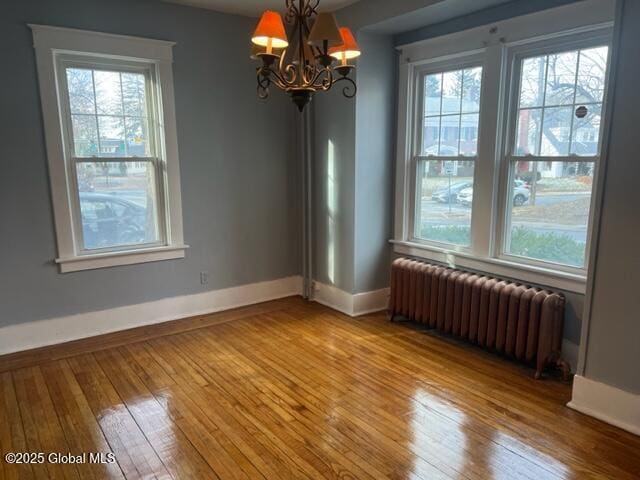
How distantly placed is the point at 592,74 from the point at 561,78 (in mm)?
195

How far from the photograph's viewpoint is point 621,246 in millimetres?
2480

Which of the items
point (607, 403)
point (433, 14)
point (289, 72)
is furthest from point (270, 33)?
point (607, 403)

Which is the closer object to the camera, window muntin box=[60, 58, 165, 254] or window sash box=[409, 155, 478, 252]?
window muntin box=[60, 58, 165, 254]

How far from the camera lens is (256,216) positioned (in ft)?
15.3

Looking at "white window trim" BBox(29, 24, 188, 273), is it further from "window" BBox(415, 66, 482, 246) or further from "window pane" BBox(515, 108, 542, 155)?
"window pane" BBox(515, 108, 542, 155)

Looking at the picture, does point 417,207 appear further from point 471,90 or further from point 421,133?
point 471,90

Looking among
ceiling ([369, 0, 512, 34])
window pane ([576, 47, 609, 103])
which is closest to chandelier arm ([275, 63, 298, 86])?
ceiling ([369, 0, 512, 34])

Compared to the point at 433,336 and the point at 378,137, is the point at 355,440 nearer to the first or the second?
the point at 433,336

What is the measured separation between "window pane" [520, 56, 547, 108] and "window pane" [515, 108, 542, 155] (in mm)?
62

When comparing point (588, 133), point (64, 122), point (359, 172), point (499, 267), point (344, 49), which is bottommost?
point (499, 267)

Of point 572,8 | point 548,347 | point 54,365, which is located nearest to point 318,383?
point 548,347

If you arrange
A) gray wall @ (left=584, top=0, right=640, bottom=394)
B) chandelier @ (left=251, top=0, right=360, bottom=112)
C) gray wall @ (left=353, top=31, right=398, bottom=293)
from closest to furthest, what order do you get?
1. chandelier @ (left=251, top=0, right=360, bottom=112)
2. gray wall @ (left=584, top=0, right=640, bottom=394)
3. gray wall @ (left=353, top=31, right=398, bottom=293)

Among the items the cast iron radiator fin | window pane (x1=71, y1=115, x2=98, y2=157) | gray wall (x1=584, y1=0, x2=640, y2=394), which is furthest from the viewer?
window pane (x1=71, y1=115, x2=98, y2=157)

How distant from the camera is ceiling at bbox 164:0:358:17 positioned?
387cm
